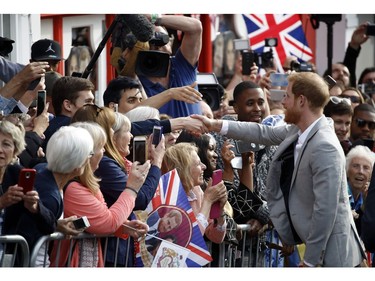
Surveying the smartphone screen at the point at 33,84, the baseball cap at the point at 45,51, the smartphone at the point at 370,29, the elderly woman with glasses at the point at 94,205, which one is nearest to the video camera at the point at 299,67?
the smartphone at the point at 370,29

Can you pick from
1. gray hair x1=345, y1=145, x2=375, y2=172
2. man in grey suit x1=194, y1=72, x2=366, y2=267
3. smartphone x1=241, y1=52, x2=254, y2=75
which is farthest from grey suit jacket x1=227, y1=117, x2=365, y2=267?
smartphone x1=241, y1=52, x2=254, y2=75

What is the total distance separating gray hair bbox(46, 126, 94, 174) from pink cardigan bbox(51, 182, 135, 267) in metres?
0.27

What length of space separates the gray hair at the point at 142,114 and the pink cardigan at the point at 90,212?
1239mm

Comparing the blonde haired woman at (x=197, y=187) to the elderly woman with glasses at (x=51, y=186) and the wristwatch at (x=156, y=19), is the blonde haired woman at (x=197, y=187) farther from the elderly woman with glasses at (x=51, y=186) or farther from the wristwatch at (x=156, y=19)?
the wristwatch at (x=156, y=19)

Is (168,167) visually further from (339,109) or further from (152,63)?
(339,109)

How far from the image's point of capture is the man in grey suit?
8461 millimetres

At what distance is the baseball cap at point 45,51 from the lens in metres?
10.4

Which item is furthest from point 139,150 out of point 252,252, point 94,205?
point 252,252

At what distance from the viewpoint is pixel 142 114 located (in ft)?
30.2

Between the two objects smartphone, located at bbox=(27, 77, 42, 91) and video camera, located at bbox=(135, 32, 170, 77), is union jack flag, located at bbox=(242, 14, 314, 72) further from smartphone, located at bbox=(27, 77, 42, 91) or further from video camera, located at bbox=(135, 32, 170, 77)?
smartphone, located at bbox=(27, 77, 42, 91)

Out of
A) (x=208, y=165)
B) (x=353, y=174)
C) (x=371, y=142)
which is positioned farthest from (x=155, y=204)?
(x=371, y=142)

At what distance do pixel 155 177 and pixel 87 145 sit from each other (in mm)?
766

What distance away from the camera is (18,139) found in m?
7.89
